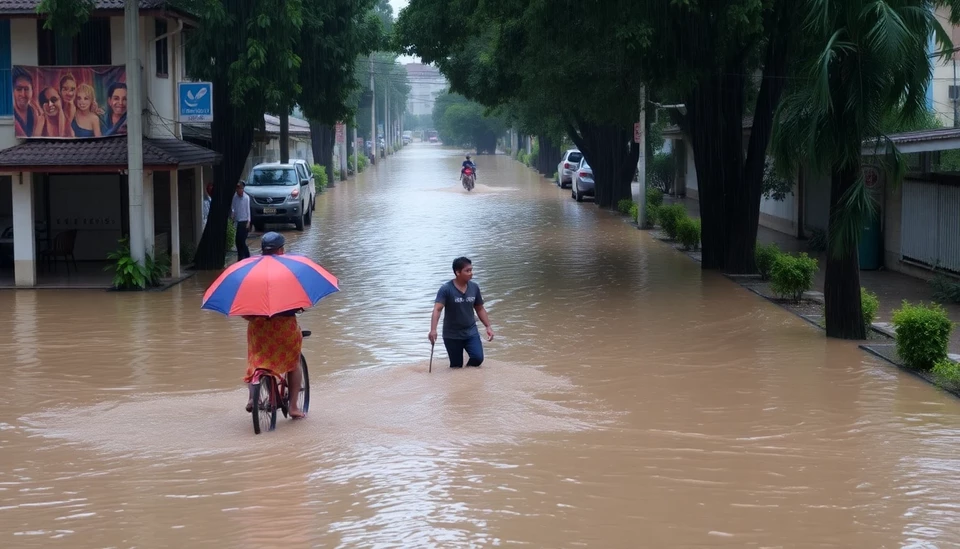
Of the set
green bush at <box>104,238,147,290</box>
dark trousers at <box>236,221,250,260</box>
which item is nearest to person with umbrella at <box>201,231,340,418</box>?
green bush at <box>104,238,147,290</box>

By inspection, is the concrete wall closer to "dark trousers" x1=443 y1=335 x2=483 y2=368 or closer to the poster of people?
the poster of people

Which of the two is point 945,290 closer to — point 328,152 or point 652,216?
point 652,216

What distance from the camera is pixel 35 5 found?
20.2 metres

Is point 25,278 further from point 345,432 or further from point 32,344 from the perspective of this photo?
point 345,432

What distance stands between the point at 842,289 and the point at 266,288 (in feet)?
26.4

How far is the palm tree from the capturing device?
13336 millimetres

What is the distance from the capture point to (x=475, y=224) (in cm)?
3381

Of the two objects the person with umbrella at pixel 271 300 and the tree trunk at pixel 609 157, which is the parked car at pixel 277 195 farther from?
the person with umbrella at pixel 271 300

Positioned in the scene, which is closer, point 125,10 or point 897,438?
point 897,438

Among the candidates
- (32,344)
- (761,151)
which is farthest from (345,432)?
(761,151)

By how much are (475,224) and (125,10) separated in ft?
51.2

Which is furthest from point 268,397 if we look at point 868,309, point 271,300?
point 868,309

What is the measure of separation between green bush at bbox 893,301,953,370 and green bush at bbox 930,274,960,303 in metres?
5.31

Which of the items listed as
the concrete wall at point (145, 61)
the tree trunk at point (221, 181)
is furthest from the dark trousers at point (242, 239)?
the concrete wall at point (145, 61)
